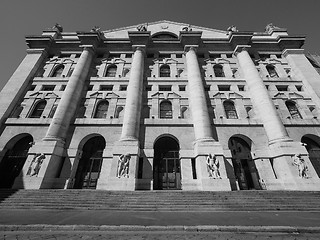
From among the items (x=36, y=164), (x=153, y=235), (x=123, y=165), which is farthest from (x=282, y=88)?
(x=36, y=164)

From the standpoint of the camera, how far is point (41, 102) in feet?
66.9

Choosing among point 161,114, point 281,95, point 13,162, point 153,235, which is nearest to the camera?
point 153,235

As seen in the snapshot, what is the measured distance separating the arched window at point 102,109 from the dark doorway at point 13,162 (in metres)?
7.71

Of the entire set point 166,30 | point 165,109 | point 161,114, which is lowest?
point 161,114

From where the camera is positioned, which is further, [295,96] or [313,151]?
[295,96]

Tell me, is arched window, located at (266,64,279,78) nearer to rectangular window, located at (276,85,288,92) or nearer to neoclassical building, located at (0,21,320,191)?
neoclassical building, located at (0,21,320,191)

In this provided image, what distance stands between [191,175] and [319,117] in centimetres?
1701

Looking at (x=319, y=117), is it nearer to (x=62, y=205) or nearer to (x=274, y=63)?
(x=274, y=63)

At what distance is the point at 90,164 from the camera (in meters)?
17.3

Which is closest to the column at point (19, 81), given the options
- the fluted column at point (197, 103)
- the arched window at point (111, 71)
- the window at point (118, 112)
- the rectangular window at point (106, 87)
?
the rectangular window at point (106, 87)

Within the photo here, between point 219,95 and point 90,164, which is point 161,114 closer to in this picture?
point 219,95

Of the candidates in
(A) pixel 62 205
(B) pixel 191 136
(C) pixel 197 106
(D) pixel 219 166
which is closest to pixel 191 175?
(D) pixel 219 166

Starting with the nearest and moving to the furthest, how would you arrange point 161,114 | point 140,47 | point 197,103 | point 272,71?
point 197,103
point 161,114
point 272,71
point 140,47

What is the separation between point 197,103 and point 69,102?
15.1 m
